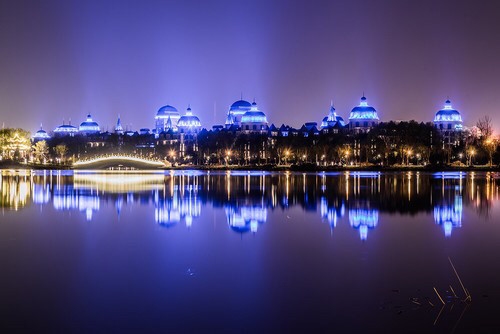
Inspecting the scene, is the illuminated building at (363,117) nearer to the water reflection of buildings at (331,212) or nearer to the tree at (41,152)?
the tree at (41,152)

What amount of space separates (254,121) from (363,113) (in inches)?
1326

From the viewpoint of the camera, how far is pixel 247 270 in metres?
14.7

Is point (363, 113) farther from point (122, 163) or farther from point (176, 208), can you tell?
point (176, 208)

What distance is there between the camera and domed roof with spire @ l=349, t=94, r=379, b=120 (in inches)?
7411

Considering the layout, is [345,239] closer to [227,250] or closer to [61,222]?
[227,250]

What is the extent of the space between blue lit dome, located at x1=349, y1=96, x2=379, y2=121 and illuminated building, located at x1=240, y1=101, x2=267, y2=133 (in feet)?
89.8

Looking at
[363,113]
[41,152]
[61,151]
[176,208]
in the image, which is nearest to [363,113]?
[363,113]

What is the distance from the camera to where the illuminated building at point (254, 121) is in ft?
617

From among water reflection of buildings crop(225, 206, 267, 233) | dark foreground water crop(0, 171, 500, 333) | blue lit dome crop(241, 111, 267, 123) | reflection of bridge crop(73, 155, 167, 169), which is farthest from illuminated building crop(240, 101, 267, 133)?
dark foreground water crop(0, 171, 500, 333)

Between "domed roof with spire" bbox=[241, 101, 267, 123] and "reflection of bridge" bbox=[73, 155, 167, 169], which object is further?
"domed roof with spire" bbox=[241, 101, 267, 123]

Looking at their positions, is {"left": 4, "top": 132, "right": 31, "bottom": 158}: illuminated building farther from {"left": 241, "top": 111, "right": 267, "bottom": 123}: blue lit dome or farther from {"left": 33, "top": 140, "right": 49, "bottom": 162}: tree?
{"left": 241, "top": 111, "right": 267, "bottom": 123}: blue lit dome

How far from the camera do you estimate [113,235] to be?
20484mm

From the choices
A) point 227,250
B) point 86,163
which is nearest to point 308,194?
point 227,250

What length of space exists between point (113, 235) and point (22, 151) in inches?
4999
